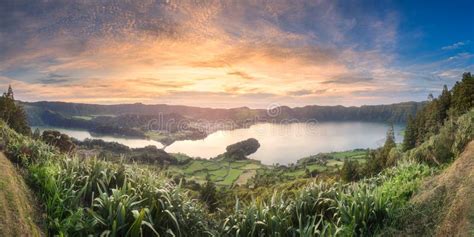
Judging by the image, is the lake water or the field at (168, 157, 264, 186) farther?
the lake water

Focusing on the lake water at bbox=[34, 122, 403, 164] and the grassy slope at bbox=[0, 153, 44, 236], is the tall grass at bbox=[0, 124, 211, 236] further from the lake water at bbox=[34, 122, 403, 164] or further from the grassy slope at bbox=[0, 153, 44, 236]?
the lake water at bbox=[34, 122, 403, 164]

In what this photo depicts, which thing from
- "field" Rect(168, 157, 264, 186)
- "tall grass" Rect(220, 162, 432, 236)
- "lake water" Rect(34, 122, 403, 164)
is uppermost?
"tall grass" Rect(220, 162, 432, 236)

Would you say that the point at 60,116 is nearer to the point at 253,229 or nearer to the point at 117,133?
the point at 117,133

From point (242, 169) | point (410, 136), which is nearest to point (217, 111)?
point (242, 169)

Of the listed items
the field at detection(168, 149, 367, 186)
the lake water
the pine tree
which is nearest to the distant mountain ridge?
the lake water

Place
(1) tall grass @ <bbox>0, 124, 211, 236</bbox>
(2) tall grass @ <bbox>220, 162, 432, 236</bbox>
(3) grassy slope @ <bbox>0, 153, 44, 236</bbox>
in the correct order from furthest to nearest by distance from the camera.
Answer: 1. (2) tall grass @ <bbox>220, 162, 432, 236</bbox>
2. (1) tall grass @ <bbox>0, 124, 211, 236</bbox>
3. (3) grassy slope @ <bbox>0, 153, 44, 236</bbox>

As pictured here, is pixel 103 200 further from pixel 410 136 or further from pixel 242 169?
pixel 242 169

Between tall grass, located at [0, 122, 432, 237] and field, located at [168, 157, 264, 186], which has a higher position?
tall grass, located at [0, 122, 432, 237]

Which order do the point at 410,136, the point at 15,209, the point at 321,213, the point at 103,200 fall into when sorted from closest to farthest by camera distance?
1. the point at 15,209
2. the point at 103,200
3. the point at 321,213
4. the point at 410,136
